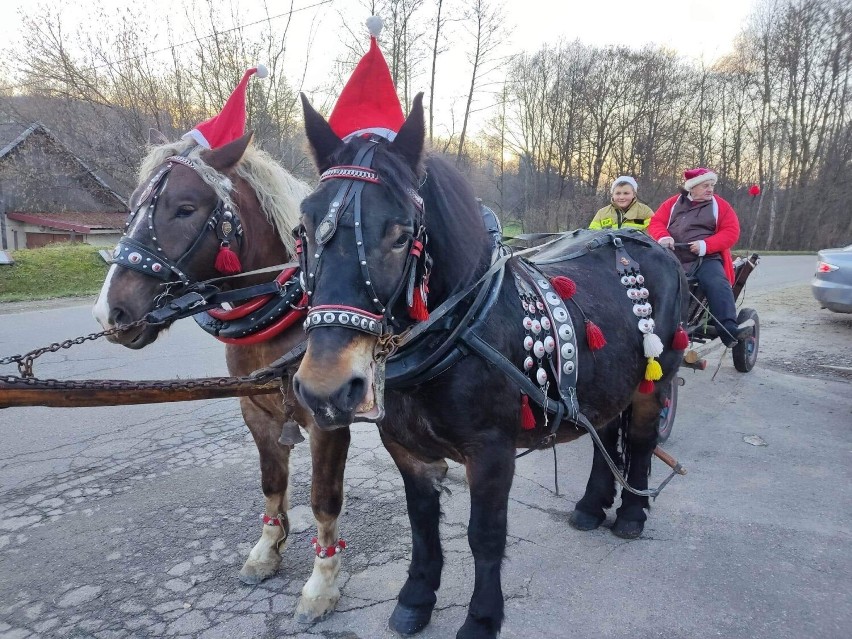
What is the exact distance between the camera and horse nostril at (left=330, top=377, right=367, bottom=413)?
4.35 ft

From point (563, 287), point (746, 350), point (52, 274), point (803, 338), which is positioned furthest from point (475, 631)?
point (52, 274)

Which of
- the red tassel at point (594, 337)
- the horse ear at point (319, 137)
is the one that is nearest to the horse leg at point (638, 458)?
the red tassel at point (594, 337)

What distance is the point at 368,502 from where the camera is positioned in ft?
10.9

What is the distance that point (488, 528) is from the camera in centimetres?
197

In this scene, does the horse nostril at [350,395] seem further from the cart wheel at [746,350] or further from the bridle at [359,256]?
the cart wheel at [746,350]

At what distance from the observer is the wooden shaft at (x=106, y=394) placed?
1.60 m

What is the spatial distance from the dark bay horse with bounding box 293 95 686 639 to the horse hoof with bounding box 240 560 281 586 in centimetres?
70

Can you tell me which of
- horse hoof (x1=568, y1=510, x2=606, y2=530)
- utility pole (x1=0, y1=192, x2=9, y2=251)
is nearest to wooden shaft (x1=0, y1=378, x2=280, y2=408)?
horse hoof (x1=568, y1=510, x2=606, y2=530)

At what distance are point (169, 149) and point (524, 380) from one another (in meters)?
1.77

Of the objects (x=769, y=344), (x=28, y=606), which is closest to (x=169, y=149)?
(x=28, y=606)

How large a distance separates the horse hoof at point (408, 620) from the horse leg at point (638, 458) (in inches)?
50.2

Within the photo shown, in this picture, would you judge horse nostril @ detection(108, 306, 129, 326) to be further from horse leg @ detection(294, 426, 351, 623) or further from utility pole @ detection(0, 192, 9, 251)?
utility pole @ detection(0, 192, 9, 251)

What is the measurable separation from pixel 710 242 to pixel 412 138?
161 inches

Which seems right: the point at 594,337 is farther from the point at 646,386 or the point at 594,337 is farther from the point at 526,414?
the point at 646,386
